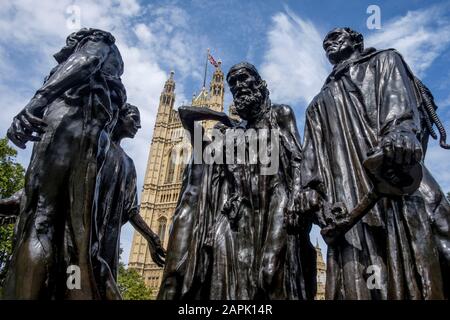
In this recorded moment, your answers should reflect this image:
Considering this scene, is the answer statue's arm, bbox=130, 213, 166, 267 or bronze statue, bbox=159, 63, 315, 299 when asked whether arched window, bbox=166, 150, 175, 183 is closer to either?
statue's arm, bbox=130, 213, 166, 267

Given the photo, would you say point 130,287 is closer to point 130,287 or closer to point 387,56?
point 130,287

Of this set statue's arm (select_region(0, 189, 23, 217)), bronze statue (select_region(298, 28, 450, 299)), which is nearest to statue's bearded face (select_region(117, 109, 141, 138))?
statue's arm (select_region(0, 189, 23, 217))

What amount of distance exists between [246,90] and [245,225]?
1.51m

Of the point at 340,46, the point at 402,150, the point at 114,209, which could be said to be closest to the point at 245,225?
the point at 114,209

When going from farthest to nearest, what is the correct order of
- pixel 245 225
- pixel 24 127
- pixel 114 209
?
pixel 114 209 → pixel 245 225 → pixel 24 127

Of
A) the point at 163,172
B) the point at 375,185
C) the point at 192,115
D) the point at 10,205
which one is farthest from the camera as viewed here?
the point at 163,172

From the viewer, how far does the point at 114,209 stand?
5051 mm

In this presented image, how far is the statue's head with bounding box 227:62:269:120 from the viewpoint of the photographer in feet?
15.5

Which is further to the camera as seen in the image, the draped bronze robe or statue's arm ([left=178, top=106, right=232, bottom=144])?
statue's arm ([left=178, top=106, right=232, bottom=144])

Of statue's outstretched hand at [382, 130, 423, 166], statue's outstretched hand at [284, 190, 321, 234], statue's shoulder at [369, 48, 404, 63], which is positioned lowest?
statue's outstretched hand at [284, 190, 321, 234]

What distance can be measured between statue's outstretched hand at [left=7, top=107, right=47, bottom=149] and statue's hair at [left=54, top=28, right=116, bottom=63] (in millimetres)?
1278

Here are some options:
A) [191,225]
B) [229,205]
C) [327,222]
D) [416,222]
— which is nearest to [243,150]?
[229,205]

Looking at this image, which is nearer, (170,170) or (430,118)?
(430,118)

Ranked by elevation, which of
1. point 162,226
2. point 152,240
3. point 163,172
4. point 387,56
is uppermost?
point 163,172
